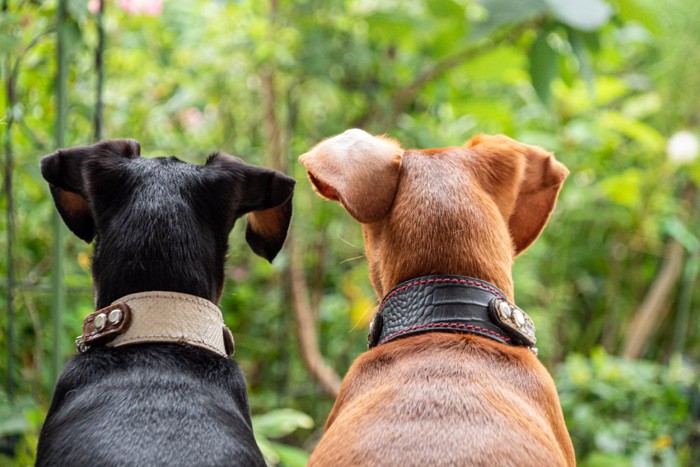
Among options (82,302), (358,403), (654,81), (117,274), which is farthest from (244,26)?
(654,81)

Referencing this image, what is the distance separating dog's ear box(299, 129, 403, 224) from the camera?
5.43ft

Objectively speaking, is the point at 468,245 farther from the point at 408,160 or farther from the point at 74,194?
the point at 74,194

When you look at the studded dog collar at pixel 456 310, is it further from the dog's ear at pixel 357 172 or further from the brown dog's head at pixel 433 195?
the dog's ear at pixel 357 172

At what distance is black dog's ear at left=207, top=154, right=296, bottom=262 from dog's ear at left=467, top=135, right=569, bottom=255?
0.42 m

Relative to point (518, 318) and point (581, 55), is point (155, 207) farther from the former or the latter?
point (581, 55)

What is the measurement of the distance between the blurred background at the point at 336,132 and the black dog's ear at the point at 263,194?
1.86ft

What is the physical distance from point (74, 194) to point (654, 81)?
3.29 meters

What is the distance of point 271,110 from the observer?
10.1ft

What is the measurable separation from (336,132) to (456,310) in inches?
67.1

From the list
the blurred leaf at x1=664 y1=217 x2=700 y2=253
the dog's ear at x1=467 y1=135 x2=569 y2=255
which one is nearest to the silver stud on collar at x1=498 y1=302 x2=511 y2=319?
the dog's ear at x1=467 y1=135 x2=569 y2=255

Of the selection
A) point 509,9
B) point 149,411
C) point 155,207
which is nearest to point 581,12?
point 509,9

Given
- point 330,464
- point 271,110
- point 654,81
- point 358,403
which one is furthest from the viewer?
point 654,81

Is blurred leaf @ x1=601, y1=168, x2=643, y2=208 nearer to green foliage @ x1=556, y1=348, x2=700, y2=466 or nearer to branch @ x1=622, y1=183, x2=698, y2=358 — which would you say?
branch @ x1=622, y1=183, x2=698, y2=358

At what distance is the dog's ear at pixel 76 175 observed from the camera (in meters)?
1.73
